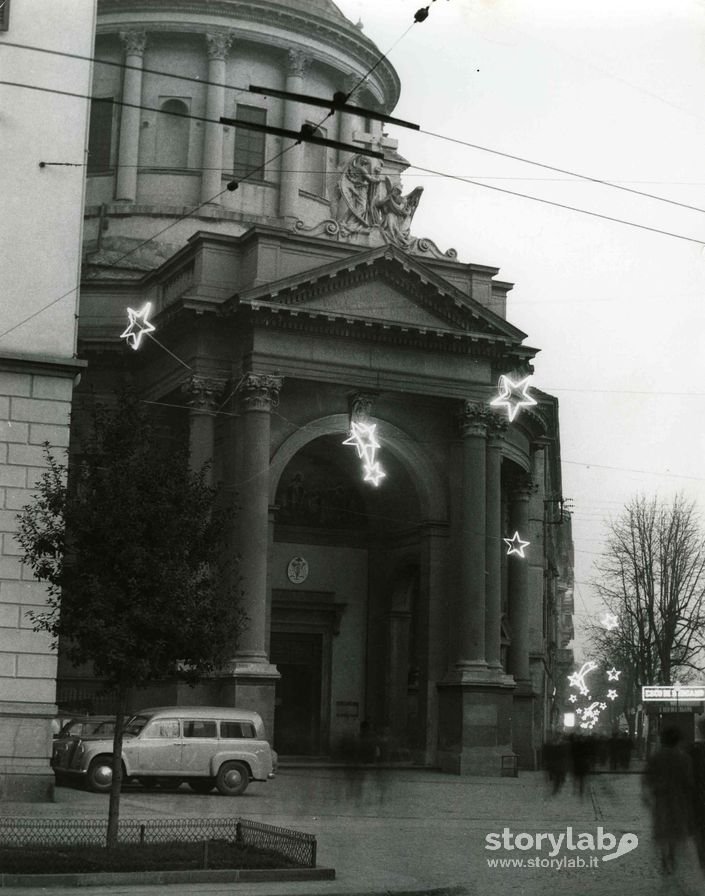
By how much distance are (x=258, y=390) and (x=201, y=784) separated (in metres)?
12.6

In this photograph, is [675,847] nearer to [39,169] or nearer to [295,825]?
[295,825]

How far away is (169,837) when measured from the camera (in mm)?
17688

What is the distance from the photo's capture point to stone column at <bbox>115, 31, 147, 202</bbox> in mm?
51281

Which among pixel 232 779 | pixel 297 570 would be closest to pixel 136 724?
pixel 232 779

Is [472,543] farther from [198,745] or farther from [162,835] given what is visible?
[162,835]

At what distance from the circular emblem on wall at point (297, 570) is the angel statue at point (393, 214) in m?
9.93

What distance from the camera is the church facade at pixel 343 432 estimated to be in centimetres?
3922

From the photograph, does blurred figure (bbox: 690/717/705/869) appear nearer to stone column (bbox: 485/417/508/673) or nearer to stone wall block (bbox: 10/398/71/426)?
stone wall block (bbox: 10/398/71/426)

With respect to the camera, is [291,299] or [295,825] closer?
[295,825]

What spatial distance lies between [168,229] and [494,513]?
635 inches

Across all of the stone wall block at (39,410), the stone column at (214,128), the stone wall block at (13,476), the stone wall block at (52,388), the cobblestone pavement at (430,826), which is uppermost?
the stone column at (214,128)

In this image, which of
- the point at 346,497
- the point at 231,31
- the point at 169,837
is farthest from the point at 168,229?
the point at 169,837

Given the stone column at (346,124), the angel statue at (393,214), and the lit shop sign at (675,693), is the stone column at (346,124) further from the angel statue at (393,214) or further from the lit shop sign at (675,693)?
the lit shop sign at (675,693)

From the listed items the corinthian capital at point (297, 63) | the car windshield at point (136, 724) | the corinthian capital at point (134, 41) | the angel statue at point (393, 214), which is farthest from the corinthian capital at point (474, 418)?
the corinthian capital at point (134, 41)
